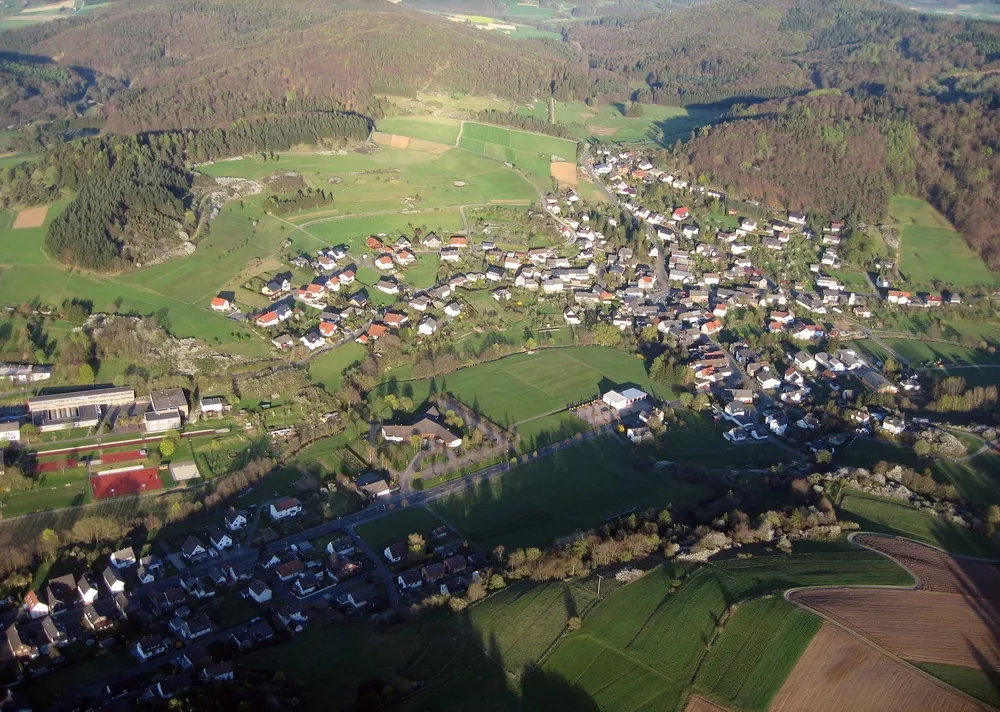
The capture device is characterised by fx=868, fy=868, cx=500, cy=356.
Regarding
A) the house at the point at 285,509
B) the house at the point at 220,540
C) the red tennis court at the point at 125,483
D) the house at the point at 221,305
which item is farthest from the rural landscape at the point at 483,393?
the house at the point at 221,305

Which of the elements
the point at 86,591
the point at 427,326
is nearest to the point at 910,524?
the point at 427,326

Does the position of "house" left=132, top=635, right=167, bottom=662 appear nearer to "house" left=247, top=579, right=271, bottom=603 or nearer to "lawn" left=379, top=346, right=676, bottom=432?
"house" left=247, top=579, right=271, bottom=603

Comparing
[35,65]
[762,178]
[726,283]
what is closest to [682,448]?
[726,283]

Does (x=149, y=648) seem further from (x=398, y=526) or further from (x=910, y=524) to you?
(x=910, y=524)

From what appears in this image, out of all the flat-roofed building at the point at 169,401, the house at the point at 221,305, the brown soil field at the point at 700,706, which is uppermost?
the house at the point at 221,305

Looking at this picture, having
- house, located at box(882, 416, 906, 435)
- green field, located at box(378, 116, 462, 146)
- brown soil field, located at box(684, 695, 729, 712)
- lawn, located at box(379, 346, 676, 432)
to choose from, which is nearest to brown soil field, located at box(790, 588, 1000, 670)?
brown soil field, located at box(684, 695, 729, 712)

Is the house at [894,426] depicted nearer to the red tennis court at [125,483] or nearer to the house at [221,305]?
the red tennis court at [125,483]
